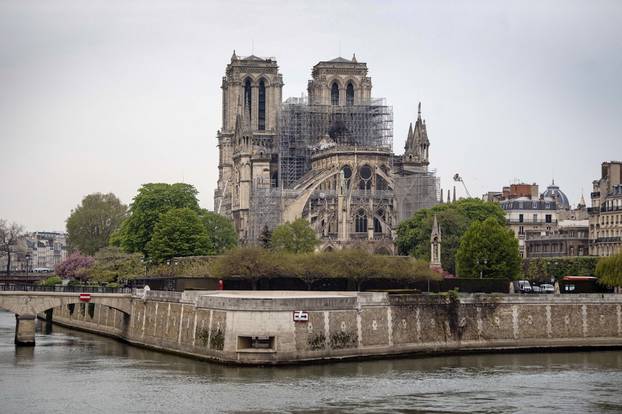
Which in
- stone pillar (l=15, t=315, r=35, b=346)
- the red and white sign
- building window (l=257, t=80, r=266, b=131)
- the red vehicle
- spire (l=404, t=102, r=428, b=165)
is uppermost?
building window (l=257, t=80, r=266, b=131)

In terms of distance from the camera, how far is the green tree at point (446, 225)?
325ft

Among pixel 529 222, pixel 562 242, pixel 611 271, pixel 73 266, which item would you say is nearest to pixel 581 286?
pixel 611 271

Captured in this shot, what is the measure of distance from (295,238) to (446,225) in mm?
11925

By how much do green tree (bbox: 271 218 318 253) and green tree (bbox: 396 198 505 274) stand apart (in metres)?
8.44

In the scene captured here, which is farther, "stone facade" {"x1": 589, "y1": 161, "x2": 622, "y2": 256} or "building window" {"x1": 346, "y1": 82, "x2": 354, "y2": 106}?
"building window" {"x1": 346, "y1": 82, "x2": 354, "y2": 106}

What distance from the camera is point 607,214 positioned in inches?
4011

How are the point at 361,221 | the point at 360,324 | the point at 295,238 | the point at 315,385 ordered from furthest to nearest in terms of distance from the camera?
the point at 361,221
the point at 295,238
the point at 360,324
the point at 315,385

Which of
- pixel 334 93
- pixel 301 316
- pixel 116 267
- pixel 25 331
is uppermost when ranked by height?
pixel 334 93

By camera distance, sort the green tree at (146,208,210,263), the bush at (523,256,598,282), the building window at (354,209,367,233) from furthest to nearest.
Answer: the building window at (354,209,367,233) → the bush at (523,256,598,282) → the green tree at (146,208,210,263)

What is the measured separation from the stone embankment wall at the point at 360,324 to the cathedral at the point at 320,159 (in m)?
43.2

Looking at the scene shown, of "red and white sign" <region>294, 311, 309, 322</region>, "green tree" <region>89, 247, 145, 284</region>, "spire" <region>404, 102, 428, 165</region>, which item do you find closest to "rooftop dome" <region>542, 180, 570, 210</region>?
"spire" <region>404, 102, 428, 165</region>

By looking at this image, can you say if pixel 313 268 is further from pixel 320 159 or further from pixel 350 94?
pixel 350 94

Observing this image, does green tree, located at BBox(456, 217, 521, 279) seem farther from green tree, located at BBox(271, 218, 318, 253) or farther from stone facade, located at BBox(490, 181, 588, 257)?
stone facade, located at BBox(490, 181, 588, 257)

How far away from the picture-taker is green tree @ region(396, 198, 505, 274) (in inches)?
3898
